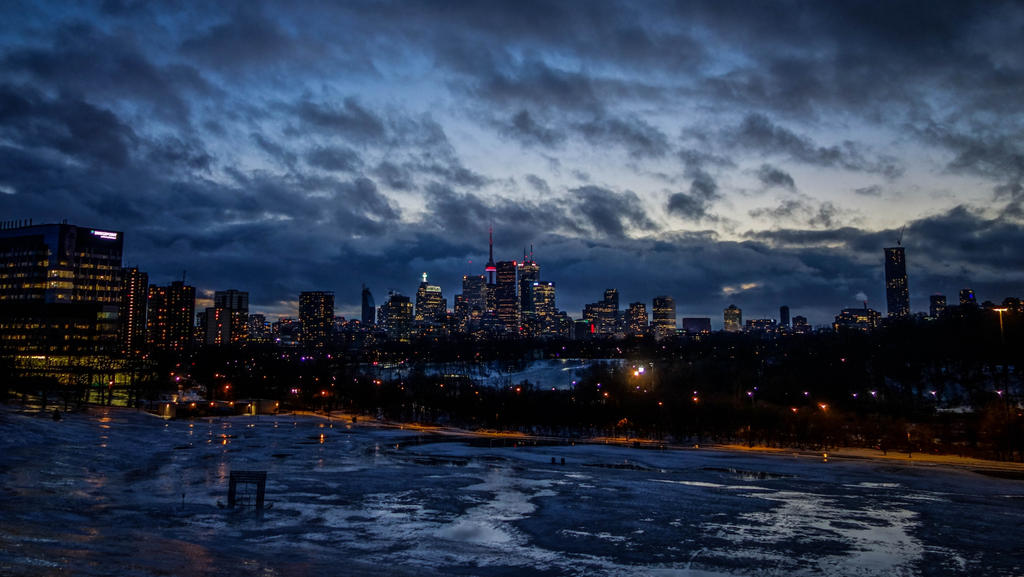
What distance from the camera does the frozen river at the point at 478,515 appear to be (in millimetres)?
22672

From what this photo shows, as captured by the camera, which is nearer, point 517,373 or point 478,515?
point 478,515

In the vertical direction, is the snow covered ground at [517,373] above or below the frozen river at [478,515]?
above

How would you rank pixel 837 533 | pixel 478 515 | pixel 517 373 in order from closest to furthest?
pixel 837 533, pixel 478 515, pixel 517 373

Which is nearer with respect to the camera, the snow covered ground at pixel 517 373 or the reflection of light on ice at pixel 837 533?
the reflection of light on ice at pixel 837 533

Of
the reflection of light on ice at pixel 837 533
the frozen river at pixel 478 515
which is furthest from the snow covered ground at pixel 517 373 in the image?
the reflection of light on ice at pixel 837 533

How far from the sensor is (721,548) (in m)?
25.8

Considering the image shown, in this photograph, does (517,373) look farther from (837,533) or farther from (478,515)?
(837,533)

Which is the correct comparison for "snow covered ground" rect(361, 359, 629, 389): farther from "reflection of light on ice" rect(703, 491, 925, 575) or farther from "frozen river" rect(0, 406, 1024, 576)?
"reflection of light on ice" rect(703, 491, 925, 575)

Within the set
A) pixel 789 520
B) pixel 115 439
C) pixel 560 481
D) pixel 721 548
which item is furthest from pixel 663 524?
pixel 115 439

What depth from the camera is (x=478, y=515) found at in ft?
102

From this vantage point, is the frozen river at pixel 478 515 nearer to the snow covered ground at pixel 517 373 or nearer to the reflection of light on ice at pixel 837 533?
the reflection of light on ice at pixel 837 533

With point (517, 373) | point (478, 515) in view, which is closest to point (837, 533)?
point (478, 515)

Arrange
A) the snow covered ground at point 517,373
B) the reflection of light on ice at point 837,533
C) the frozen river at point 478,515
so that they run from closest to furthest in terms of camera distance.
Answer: the frozen river at point 478,515, the reflection of light on ice at point 837,533, the snow covered ground at point 517,373

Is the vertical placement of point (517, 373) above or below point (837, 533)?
above
